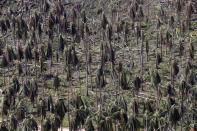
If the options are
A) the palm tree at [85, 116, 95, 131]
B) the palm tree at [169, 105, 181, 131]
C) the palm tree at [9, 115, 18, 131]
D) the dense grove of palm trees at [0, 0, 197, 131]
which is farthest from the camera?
the dense grove of palm trees at [0, 0, 197, 131]

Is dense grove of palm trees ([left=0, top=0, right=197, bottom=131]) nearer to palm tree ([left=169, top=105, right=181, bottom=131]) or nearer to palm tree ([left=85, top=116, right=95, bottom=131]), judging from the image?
palm tree ([left=85, top=116, right=95, bottom=131])

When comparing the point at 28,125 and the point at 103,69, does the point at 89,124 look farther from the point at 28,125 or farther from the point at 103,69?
the point at 103,69

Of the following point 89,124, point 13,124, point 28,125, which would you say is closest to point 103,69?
point 13,124

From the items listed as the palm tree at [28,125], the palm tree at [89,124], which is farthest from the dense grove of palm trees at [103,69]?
the palm tree at [28,125]

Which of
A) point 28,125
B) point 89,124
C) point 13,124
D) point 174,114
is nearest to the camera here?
point 89,124

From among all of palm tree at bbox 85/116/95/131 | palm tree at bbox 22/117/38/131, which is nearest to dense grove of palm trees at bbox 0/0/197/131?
palm tree at bbox 85/116/95/131

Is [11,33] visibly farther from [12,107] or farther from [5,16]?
[12,107]

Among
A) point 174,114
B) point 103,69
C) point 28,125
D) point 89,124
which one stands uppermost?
point 103,69

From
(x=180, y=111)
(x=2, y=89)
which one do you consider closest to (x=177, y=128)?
(x=180, y=111)
